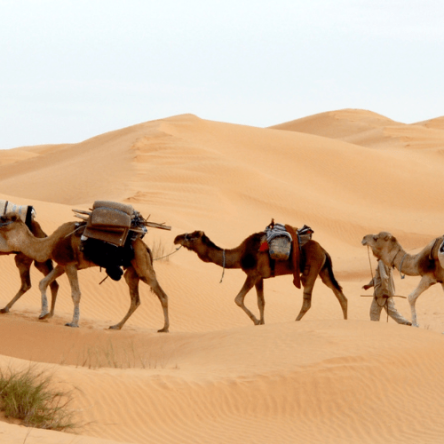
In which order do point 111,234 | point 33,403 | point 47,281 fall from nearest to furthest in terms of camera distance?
point 33,403 → point 111,234 → point 47,281

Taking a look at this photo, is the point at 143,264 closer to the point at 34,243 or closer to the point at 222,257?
the point at 222,257

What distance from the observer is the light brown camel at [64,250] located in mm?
12531

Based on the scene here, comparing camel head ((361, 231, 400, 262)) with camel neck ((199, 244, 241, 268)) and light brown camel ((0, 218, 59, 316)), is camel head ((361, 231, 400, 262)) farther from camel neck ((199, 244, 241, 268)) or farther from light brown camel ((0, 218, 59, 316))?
light brown camel ((0, 218, 59, 316))

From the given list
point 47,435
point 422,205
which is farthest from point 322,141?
point 47,435

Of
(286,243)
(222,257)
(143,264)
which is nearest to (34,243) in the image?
(143,264)

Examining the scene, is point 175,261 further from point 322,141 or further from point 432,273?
point 322,141

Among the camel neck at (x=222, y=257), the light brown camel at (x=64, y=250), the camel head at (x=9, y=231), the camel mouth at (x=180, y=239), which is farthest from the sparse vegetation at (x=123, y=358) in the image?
the camel head at (x=9, y=231)

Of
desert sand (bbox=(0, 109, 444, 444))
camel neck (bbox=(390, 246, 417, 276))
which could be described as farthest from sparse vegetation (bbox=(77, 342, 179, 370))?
camel neck (bbox=(390, 246, 417, 276))

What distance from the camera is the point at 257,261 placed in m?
12.8

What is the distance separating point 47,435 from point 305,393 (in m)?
3.87

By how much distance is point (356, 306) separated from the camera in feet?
63.6

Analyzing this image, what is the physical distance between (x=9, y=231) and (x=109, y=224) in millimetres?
1984

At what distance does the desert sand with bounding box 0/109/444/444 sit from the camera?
8.05 meters

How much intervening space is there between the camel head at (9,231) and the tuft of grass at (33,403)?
5.82 metres
